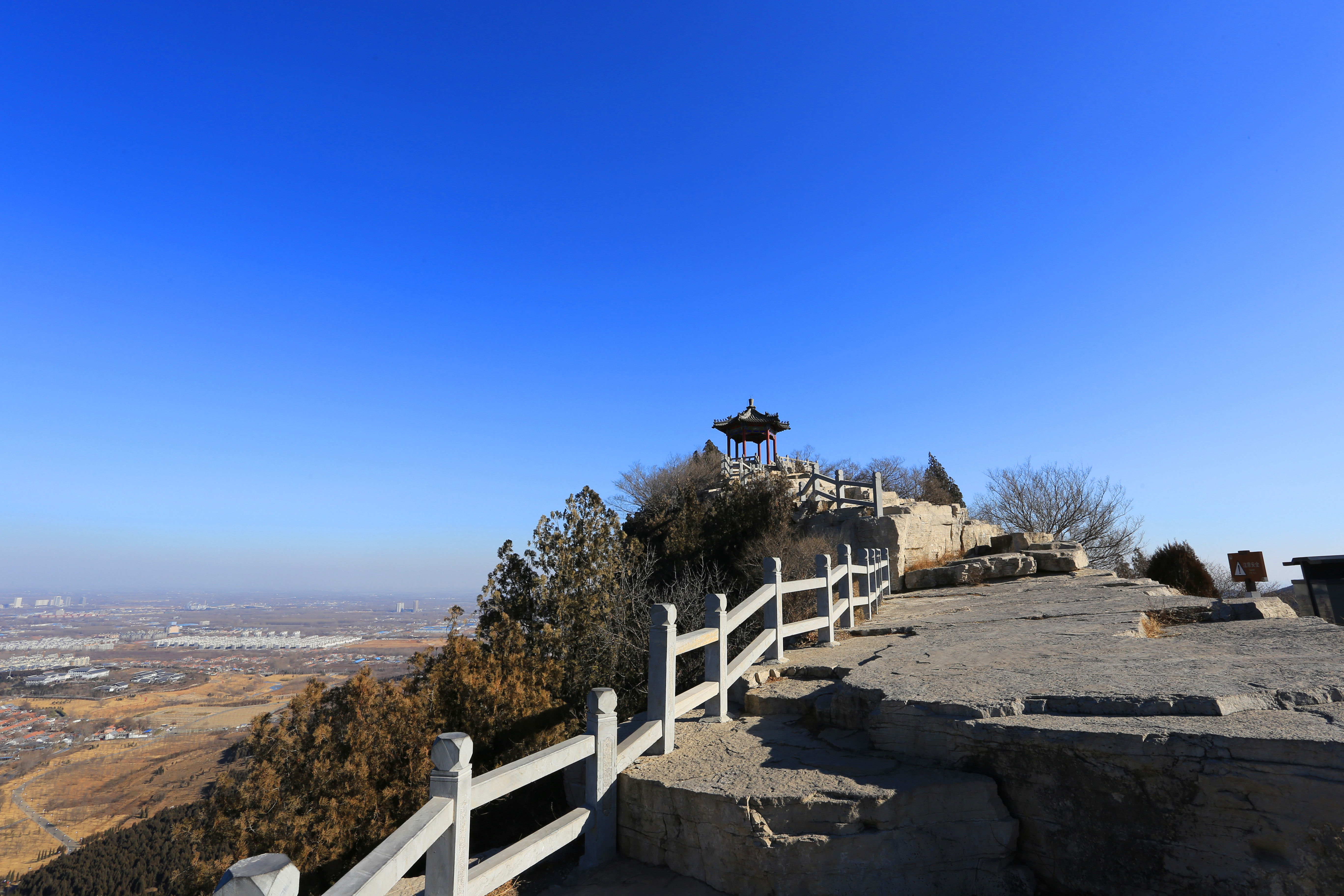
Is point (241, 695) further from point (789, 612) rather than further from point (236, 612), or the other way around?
point (236, 612)

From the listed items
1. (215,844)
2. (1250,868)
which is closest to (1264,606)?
(1250,868)

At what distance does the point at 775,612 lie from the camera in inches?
252

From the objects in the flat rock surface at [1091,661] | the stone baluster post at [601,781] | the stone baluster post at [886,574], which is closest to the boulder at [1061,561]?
the stone baluster post at [886,574]

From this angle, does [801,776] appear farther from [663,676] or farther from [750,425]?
[750,425]

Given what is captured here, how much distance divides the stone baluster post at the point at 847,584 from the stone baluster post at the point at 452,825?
21.2 ft

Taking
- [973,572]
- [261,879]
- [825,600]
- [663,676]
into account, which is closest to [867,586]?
[825,600]

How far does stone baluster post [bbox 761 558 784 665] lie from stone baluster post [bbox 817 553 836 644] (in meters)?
1.14

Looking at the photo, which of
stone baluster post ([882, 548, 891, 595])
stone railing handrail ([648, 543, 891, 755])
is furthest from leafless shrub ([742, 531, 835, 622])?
stone railing handrail ([648, 543, 891, 755])

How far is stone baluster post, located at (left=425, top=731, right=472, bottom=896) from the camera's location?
9.31 feet

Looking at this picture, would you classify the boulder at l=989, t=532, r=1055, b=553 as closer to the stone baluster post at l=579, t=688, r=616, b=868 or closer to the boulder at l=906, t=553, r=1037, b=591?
the boulder at l=906, t=553, r=1037, b=591

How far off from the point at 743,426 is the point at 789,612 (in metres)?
24.9

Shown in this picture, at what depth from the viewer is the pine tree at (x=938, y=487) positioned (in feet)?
102

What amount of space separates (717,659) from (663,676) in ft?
2.73

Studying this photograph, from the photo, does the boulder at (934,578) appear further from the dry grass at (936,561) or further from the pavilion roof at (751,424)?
the pavilion roof at (751,424)
